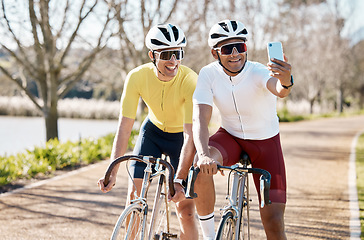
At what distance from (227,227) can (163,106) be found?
119 cm

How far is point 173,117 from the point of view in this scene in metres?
4.00

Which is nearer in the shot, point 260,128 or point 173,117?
point 260,128

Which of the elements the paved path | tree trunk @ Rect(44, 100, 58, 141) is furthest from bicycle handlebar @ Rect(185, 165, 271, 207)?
tree trunk @ Rect(44, 100, 58, 141)

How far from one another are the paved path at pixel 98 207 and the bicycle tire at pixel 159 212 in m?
1.44

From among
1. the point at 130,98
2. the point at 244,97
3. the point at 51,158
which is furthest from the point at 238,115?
the point at 51,158

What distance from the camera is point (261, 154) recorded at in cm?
360

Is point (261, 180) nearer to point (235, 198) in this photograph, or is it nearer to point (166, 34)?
point (235, 198)

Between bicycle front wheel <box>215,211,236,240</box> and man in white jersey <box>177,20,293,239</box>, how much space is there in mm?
315

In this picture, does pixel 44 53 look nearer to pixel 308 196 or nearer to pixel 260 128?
pixel 308 196

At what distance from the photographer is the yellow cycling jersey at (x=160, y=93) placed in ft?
12.3

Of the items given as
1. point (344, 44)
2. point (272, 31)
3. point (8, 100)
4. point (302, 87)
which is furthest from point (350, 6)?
point (8, 100)

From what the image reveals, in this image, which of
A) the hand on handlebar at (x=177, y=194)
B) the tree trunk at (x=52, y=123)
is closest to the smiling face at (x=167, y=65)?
the hand on handlebar at (x=177, y=194)

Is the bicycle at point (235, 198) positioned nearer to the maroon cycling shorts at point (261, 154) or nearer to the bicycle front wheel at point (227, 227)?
the bicycle front wheel at point (227, 227)

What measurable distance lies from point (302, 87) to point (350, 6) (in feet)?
21.2
